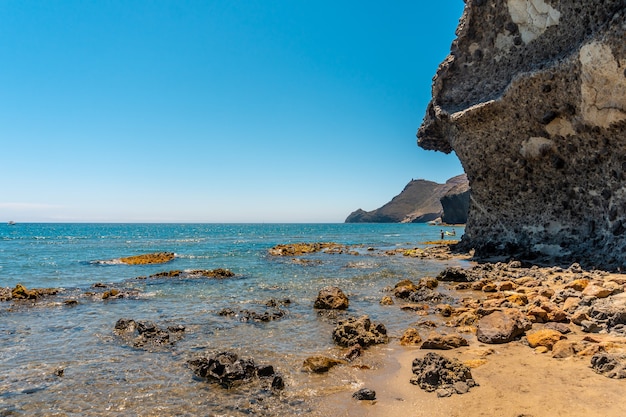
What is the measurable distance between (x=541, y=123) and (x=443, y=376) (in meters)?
21.0

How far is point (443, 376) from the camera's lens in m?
8.40

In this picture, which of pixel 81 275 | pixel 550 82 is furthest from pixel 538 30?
pixel 81 275

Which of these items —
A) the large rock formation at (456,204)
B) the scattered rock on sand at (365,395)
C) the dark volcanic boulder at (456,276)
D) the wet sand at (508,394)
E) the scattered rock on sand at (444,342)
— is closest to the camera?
the wet sand at (508,394)

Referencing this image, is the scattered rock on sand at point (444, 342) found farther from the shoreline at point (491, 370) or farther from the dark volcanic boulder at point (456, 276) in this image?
the dark volcanic boulder at point (456, 276)

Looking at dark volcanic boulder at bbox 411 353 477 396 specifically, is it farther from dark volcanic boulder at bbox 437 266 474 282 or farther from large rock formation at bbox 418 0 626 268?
large rock formation at bbox 418 0 626 268

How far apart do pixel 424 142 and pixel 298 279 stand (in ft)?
65.5

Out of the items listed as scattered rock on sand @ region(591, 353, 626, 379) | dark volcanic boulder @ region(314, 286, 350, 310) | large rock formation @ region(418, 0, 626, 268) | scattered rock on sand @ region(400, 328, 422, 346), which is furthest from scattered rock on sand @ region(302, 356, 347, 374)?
large rock formation @ region(418, 0, 626, 268)

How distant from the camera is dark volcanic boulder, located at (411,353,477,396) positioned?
802 cm

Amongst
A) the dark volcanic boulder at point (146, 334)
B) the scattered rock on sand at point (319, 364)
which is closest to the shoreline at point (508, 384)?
the scattered rock on sand at point (319, 364)

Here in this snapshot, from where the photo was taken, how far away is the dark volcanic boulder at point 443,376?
26.3 feet

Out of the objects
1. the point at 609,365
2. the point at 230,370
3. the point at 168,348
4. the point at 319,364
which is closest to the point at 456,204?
the point at 609,365

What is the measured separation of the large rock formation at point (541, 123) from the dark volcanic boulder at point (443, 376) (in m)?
15.0

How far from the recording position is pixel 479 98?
95.0 feet

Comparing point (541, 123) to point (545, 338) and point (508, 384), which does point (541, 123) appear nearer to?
point (545, 338)
